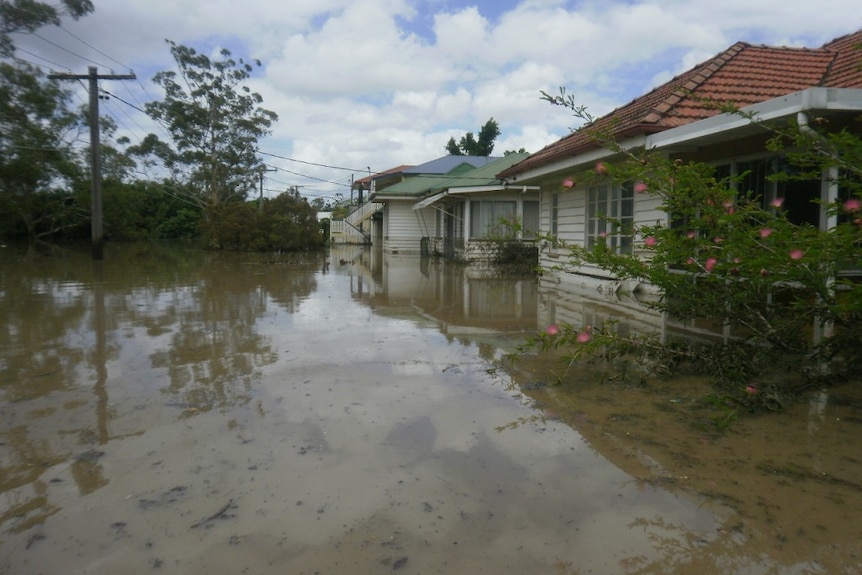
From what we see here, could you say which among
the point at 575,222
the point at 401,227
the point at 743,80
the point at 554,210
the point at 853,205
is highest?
the point at 743,80

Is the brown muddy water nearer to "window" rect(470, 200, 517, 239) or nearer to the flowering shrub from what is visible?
the flowering shrub

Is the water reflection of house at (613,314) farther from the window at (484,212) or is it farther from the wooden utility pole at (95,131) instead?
the wooden utility pole at (95,131)

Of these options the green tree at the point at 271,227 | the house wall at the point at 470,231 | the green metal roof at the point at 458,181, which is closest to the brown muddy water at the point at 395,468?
the house wall at the point at 470,231

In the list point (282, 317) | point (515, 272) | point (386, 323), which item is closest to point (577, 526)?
point (386, 323)

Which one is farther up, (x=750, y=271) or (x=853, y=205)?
(x=853, y=205)

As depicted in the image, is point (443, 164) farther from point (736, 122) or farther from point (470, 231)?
point (736, 122)

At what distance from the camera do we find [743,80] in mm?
10859

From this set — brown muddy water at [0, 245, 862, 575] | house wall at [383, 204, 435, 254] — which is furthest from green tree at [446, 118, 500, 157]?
brown muddy water at [0, 245, 862, 575]

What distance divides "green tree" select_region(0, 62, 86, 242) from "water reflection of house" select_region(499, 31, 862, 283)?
28.3 m

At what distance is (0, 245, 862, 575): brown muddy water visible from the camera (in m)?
2.90

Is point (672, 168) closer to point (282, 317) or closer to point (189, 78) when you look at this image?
point (282, 317)

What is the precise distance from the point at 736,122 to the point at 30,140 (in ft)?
112

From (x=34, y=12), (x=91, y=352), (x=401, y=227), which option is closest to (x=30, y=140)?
(x=34, y=12)

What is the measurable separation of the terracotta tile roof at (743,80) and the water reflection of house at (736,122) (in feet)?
0.06
